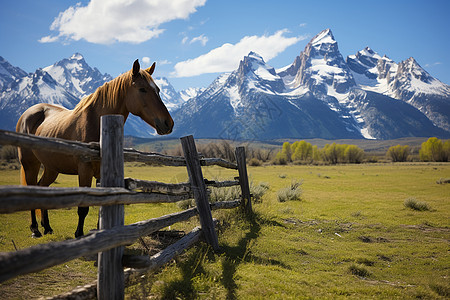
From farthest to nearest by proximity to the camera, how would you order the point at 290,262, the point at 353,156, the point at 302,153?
1. the point at 302,153
2. the point at 353,156
3. the point at 290,262

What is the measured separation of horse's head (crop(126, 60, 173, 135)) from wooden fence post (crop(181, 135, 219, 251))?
31.2 inches

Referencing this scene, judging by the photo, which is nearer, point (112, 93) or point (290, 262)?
point (112, 93)

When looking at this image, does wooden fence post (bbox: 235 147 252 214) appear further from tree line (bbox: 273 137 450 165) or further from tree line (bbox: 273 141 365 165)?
tree line (bbox: 273 141 365 165)

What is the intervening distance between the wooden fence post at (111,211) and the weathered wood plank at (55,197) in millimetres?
151

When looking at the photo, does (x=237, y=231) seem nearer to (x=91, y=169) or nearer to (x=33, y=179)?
(x=91, y=169)

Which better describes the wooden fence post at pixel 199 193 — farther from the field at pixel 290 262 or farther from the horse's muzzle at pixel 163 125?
the horse's muzzle at pixel 163 125

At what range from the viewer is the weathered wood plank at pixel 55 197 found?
5.19 feet

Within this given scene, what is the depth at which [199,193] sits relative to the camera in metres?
4.77

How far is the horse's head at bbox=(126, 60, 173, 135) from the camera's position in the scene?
4.09m

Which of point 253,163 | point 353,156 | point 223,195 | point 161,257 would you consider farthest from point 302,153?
point 161,257

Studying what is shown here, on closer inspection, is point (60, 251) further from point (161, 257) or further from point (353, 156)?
point (353, 156)

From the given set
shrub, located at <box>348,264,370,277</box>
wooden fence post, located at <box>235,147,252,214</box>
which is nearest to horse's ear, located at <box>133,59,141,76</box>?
wooden fence post, located at <box>235,147,252,214</box>

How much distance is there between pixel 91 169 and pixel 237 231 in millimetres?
3656

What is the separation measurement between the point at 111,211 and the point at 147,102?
7.00 feet
